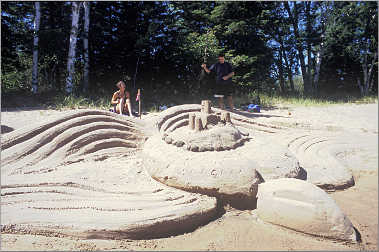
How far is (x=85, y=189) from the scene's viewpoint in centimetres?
205

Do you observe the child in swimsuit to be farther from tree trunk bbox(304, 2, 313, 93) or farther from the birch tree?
tree trunk bbox(304, 2, 313, 93)

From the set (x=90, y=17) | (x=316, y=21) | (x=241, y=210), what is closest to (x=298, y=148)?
(x=241, y=210)

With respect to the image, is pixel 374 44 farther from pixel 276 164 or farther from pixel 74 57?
pixel 74 57

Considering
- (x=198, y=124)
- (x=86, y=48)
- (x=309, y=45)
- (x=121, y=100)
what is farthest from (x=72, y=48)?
(x=309, y=45)

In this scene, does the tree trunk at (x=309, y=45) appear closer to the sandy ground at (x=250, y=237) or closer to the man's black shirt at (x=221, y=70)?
the man's black shirt at (x=221, y=70)

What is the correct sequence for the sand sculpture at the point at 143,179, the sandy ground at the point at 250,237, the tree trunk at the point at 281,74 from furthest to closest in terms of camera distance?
the tree trunk at the point at 281,74
the sand sculpture at the point at 143,179
the sandy ground at the point at 250,237

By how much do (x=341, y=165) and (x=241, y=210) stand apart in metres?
1.54

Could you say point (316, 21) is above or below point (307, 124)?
above

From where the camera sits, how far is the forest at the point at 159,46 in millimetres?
5059

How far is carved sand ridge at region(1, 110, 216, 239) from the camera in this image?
64.2 inches

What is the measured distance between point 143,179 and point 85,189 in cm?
54

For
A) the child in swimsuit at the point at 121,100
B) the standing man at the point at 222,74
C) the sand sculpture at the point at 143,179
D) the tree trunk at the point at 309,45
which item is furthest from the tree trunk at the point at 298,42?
the child in swimsuit at the point at 121,100

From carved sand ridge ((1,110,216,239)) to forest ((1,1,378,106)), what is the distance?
1889 millimetres

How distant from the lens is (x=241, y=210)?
6.72 feet
